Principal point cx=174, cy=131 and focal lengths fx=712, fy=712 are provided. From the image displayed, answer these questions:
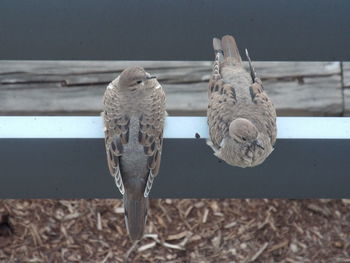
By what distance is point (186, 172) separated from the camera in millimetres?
2973

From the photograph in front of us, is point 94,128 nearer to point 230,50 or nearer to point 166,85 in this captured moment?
point 230,50

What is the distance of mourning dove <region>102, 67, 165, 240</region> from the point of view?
310 cm

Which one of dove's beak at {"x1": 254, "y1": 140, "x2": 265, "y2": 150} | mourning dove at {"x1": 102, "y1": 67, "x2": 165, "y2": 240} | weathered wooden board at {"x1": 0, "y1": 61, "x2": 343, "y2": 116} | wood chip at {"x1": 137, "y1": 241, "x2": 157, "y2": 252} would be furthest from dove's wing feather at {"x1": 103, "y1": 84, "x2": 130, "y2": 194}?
wood chip at {"x1": 137, "y1": 241, "x2": 157, "y2": 252}

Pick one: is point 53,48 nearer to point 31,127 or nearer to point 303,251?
point 31,127

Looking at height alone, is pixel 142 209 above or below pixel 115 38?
below

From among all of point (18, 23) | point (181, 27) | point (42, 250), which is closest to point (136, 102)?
point (181, 27)

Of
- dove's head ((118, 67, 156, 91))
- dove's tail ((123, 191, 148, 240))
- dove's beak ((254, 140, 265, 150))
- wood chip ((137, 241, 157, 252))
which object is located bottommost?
dove's tail ((123, 191, 148, 240))

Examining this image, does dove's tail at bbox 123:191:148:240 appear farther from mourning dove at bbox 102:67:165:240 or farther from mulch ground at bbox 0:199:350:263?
mulch ground at bbox 0:199:350:263

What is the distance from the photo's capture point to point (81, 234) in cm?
433

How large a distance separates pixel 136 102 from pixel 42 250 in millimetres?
1405

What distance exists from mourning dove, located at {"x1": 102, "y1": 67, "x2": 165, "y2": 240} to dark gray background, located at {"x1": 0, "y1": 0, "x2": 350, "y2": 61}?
43cm

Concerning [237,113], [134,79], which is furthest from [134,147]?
[237,113]

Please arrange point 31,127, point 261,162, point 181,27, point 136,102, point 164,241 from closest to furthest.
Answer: point 31,127, point 261,162, point 136,102, point 181,27, point 164,241

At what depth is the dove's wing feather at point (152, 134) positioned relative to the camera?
309 centimetres
